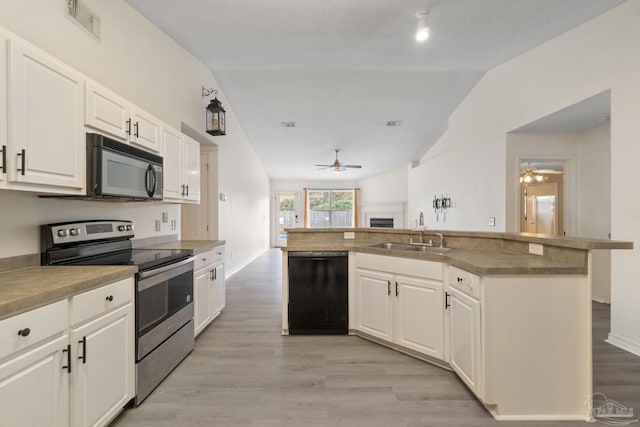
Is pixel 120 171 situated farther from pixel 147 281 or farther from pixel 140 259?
pixel 147 281

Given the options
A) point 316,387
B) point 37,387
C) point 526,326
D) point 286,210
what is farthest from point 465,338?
point 286,210

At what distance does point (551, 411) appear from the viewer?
5.62 feet

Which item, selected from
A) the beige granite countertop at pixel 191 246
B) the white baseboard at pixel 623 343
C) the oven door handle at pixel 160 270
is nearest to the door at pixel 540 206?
the white baseboard at pixel 623 343

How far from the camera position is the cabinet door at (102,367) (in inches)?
53.8

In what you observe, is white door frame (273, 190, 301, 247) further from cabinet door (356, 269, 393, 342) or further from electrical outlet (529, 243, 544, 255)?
electrical outlet (529, 243, 544, 255)

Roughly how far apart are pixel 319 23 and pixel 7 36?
2398 millimetres

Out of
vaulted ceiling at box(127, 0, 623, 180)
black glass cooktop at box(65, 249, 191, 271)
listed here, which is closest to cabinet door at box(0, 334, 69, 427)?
black glass cooktop at box(65, 249, 191, 271)

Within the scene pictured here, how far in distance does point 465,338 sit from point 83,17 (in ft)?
11.6

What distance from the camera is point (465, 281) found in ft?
6.36

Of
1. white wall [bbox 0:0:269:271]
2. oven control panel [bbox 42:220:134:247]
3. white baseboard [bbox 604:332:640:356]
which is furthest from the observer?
white baseboard [bbox 604:332:640:356]

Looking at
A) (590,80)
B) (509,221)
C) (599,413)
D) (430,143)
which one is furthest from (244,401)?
(430,143)

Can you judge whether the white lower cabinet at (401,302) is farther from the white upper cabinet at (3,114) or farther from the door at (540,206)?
the door at (540,206)

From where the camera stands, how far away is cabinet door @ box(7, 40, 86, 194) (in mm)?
1330

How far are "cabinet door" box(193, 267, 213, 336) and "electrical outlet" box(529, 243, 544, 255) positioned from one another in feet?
9.14
